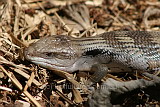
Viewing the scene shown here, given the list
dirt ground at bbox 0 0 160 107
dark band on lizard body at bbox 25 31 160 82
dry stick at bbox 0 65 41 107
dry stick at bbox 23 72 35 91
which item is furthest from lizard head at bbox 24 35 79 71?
dry stick at bbox 0 65 41 107

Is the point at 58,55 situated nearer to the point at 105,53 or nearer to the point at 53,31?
the point at 105,53

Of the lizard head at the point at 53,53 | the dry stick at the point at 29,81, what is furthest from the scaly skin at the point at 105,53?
the dry stick at the point at 29,81

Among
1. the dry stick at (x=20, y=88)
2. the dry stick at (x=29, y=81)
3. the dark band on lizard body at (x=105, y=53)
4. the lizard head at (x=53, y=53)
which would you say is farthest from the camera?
the dark band on lizard body at (x=105, y=53)

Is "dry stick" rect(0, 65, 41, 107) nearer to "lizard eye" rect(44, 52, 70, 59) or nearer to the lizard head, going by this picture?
the lizard head

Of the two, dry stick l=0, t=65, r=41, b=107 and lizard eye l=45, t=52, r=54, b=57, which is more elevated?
lizard eye l=45, t=52, r=54, b=57

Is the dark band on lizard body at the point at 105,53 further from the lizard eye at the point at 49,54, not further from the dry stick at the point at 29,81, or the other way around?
the dry stick at the point at 29,81

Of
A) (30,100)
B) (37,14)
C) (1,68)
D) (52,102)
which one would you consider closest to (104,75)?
(52,102)

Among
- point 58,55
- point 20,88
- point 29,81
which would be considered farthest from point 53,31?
point 20,88

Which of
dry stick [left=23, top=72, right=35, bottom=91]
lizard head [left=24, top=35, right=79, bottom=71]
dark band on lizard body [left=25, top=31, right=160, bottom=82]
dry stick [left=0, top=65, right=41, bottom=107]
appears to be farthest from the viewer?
dark band on lizard body [left=25, top=31, right=160, bottom=82]
